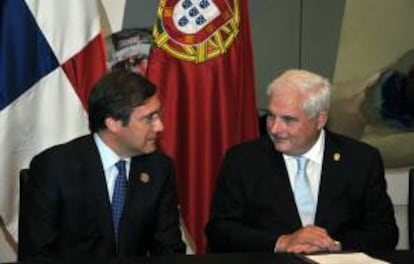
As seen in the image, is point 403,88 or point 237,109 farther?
point 403,88

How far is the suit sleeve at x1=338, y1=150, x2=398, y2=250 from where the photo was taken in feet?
8.37

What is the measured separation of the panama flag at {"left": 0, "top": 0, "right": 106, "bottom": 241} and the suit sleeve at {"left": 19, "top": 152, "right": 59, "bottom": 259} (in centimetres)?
65

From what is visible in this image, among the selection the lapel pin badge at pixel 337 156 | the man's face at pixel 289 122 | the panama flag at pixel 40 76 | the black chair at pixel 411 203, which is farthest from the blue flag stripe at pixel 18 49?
the black chair at pixel 411 203

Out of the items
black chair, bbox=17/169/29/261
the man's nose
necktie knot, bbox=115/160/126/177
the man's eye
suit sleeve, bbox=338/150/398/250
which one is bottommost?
suit sleeve, bbox=338/150/398/250

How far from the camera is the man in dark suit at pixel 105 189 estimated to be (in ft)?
7.88

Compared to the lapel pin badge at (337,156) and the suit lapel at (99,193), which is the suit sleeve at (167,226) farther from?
the lapel pin badge at (337,156)

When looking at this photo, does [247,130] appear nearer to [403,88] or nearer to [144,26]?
[144,26]

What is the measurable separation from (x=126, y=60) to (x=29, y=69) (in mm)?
586

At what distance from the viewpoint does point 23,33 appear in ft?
9.91

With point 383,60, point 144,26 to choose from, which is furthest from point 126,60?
point 383,60

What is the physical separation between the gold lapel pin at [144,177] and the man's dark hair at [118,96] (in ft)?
0.69

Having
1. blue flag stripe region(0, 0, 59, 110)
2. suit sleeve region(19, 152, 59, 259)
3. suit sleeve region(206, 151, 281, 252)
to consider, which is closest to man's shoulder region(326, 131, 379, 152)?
suit sleeve region(206, 151, 281, 252)

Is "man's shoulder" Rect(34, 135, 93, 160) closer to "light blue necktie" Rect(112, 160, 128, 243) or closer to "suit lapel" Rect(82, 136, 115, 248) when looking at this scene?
"suit lapel" Rect(82, 136, 115, 248)

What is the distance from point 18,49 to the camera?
9.91 ft
